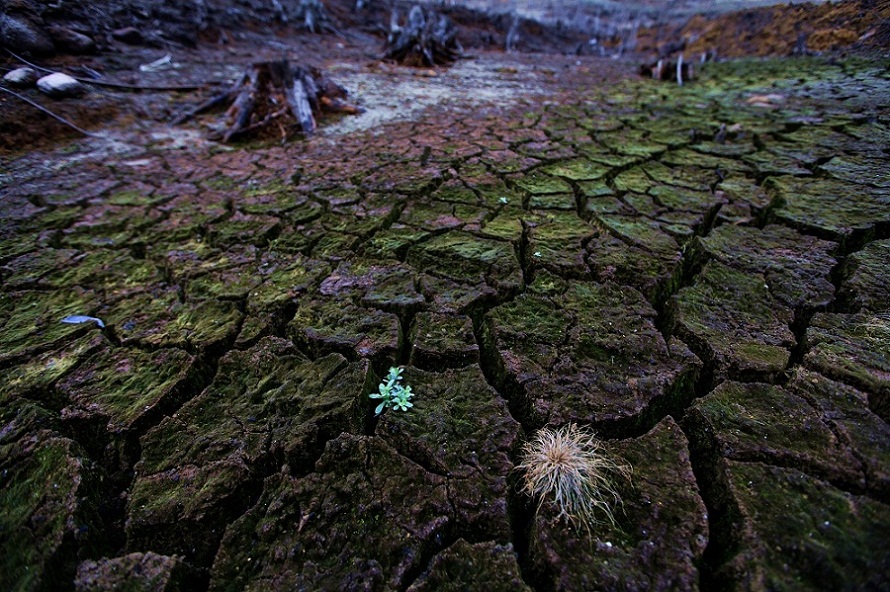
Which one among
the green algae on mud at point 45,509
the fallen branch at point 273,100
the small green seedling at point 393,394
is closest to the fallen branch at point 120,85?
the fallen branch at point 273,100

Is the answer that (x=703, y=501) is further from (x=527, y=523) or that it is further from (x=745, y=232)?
(x=745, y=232)

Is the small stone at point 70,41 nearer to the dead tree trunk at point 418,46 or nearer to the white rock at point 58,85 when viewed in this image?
the white rock at point 58,85

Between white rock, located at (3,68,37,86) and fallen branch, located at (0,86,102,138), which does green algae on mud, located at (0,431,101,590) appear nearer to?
fallen branch, located at (0,86,102,138)

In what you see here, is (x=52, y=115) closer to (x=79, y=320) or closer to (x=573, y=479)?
(x=79, y=320)

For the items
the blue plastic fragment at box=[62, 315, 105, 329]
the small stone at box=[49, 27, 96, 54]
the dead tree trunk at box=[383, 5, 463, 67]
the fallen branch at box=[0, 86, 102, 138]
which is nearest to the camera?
the blue plastic fragment at box=[62, 315, 105, 329]

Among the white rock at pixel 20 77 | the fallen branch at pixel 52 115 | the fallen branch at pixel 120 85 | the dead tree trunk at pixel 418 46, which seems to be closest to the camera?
the fallen branch at pixel 52 115

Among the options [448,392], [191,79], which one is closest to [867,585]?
[448,392]

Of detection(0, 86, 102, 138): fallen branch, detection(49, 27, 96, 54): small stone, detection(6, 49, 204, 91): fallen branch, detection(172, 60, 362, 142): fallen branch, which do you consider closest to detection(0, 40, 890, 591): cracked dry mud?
detection(0, 86, 102, 138): fallen branch

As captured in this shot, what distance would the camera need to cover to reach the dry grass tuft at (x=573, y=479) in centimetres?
96

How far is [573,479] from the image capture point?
98 centimetres

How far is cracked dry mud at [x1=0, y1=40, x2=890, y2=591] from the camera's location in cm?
92

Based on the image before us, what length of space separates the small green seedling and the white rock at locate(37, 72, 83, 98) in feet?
14.0

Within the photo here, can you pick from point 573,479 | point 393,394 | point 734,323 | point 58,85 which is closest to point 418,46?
point 58,85

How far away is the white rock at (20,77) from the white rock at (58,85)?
0.07 metres
